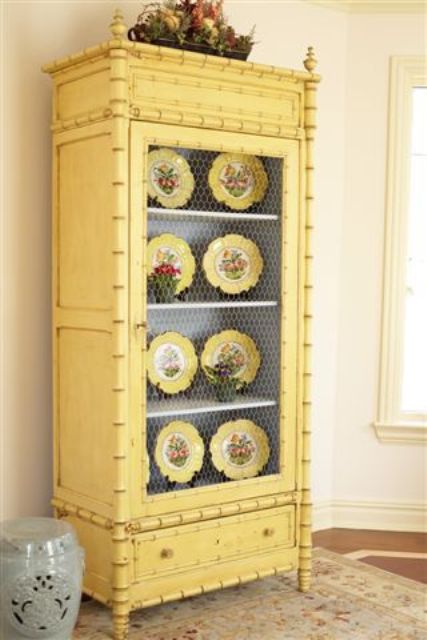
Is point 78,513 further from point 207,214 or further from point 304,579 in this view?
point 207,214

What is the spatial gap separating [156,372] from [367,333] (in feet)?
5.02

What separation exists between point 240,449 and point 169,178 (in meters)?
1.07

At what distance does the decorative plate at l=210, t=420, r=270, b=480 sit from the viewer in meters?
3.43

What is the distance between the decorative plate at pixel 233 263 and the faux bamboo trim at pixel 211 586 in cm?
108

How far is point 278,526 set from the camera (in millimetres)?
3521

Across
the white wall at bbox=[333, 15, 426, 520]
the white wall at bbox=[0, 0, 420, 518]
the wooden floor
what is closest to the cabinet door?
the white wall at bbox=[0, 0, 420, 518]

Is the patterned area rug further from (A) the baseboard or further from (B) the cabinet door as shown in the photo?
(A) the baseboard

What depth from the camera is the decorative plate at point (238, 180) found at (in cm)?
336

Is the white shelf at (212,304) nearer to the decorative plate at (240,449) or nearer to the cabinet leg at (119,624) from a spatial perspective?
the decorative plate at (240,449)

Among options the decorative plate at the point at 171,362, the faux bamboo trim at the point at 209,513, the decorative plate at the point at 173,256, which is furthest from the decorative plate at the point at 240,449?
the decorative plate at the point at 173,256

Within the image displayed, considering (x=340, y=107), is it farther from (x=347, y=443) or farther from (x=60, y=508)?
(x=60, y=508)

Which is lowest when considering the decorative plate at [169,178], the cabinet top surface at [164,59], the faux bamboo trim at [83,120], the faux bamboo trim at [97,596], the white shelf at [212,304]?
the faux bamboo trim at [97,596]

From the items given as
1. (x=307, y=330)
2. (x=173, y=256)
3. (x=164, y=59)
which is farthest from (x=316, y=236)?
(x=164, y=59)

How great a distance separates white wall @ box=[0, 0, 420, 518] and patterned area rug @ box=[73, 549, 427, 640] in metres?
0.63
